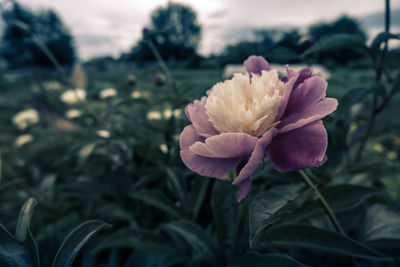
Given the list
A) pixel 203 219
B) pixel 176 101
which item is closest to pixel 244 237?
pixel 203 219

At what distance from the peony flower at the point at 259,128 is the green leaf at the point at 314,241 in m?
0.17

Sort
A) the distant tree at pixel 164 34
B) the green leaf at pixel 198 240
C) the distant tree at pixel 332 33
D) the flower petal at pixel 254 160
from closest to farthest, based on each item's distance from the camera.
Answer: the flower petal at pixel 254 160 < the green leaf at pixel 198 240 < the distant tree at pixel 332 33 < the distant tree at pixel 164 34

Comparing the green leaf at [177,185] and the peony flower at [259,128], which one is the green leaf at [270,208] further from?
the green leaf at [177,185]

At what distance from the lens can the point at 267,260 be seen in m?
0.39

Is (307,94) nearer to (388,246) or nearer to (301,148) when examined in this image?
(301,148)

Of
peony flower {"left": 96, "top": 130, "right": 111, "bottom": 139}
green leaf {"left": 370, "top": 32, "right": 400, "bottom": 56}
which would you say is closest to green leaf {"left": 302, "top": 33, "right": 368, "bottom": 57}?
green leaf {"left": 370, "top": 32, "right": 400, "bottom": 56}

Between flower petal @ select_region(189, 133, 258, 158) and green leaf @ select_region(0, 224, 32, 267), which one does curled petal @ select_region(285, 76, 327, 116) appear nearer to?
flower petal @ select_region(189, 133, 258, 158)

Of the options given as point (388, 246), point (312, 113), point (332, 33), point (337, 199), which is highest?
point (332, 33)

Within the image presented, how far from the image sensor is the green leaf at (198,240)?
50cm

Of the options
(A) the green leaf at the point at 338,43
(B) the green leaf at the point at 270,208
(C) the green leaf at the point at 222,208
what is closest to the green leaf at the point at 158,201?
(C) the green leaf at the point at 222,208

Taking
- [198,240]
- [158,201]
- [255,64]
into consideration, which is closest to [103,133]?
[158,201]

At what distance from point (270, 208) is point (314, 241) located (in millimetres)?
165

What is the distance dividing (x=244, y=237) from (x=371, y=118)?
448mm

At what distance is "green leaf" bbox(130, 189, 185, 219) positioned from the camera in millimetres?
629
